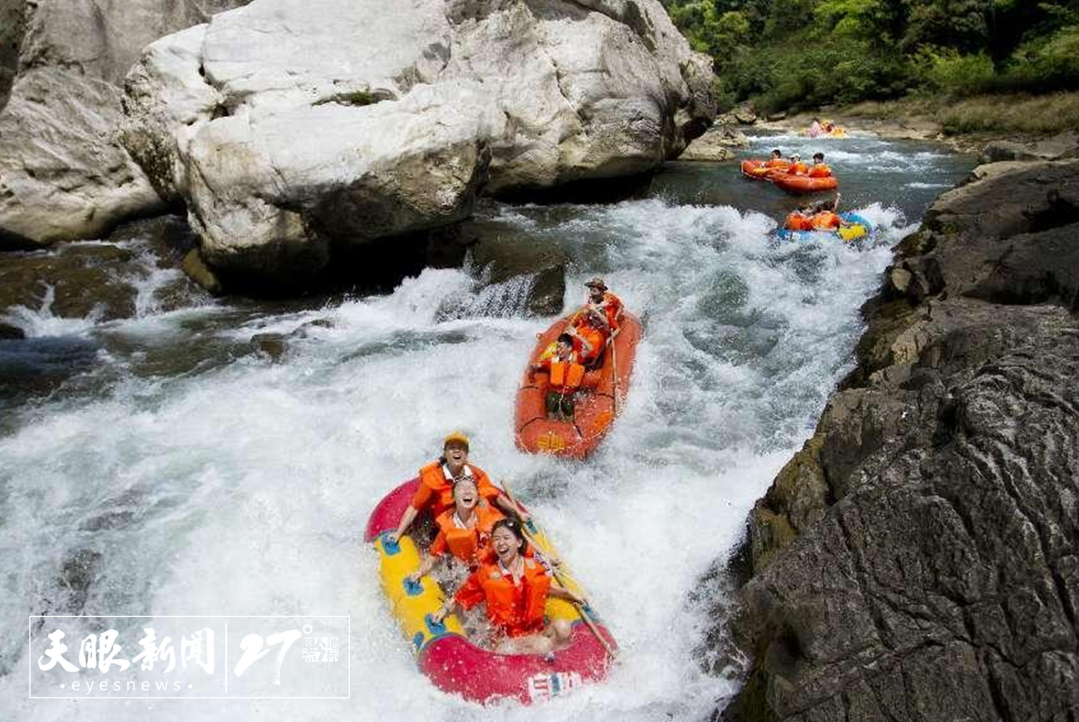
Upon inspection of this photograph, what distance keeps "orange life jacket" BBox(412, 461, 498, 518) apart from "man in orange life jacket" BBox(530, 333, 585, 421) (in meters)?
1.61

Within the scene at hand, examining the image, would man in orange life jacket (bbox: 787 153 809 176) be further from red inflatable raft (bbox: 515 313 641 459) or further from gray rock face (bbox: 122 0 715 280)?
red inflatable raft (bbox: 515 313 641 459)

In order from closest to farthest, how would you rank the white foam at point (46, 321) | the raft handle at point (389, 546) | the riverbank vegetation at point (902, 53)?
1. the raft handle at point (389, 546)
2. the white foam at point (46, 321)
3. the riverbank vegetation at point (902, 53)

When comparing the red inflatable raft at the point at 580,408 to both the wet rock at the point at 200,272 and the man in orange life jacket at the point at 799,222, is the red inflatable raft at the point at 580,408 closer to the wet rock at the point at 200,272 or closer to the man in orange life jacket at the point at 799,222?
the wet rock at the point at 200,272

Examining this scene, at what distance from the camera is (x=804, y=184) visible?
15.5 meters

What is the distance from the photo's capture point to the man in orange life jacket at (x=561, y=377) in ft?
22.9

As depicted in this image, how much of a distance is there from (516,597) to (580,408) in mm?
2779

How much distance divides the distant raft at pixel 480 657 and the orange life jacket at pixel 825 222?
9.10 metres

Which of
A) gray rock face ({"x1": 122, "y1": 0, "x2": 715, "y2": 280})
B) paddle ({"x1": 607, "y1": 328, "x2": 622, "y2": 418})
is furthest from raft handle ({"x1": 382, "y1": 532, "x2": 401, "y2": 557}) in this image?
gray rock face ({"x1": 122, "y1": 0, "x2": 715, "y2": 280})

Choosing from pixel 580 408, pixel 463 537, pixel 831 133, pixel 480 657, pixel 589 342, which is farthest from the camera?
pixel 831 133

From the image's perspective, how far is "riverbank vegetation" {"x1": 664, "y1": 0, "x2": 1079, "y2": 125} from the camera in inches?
941

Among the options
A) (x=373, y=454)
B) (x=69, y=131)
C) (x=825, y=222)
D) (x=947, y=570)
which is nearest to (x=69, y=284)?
(x=69, y=131)

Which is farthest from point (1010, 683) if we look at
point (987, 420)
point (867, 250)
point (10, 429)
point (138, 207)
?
point (138, 207)

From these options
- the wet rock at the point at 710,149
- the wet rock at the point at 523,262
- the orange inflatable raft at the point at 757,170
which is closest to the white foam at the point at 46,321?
the wet rock at the point at 523,262

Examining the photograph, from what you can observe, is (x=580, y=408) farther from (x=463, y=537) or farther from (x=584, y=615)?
(x=584, y=615)
